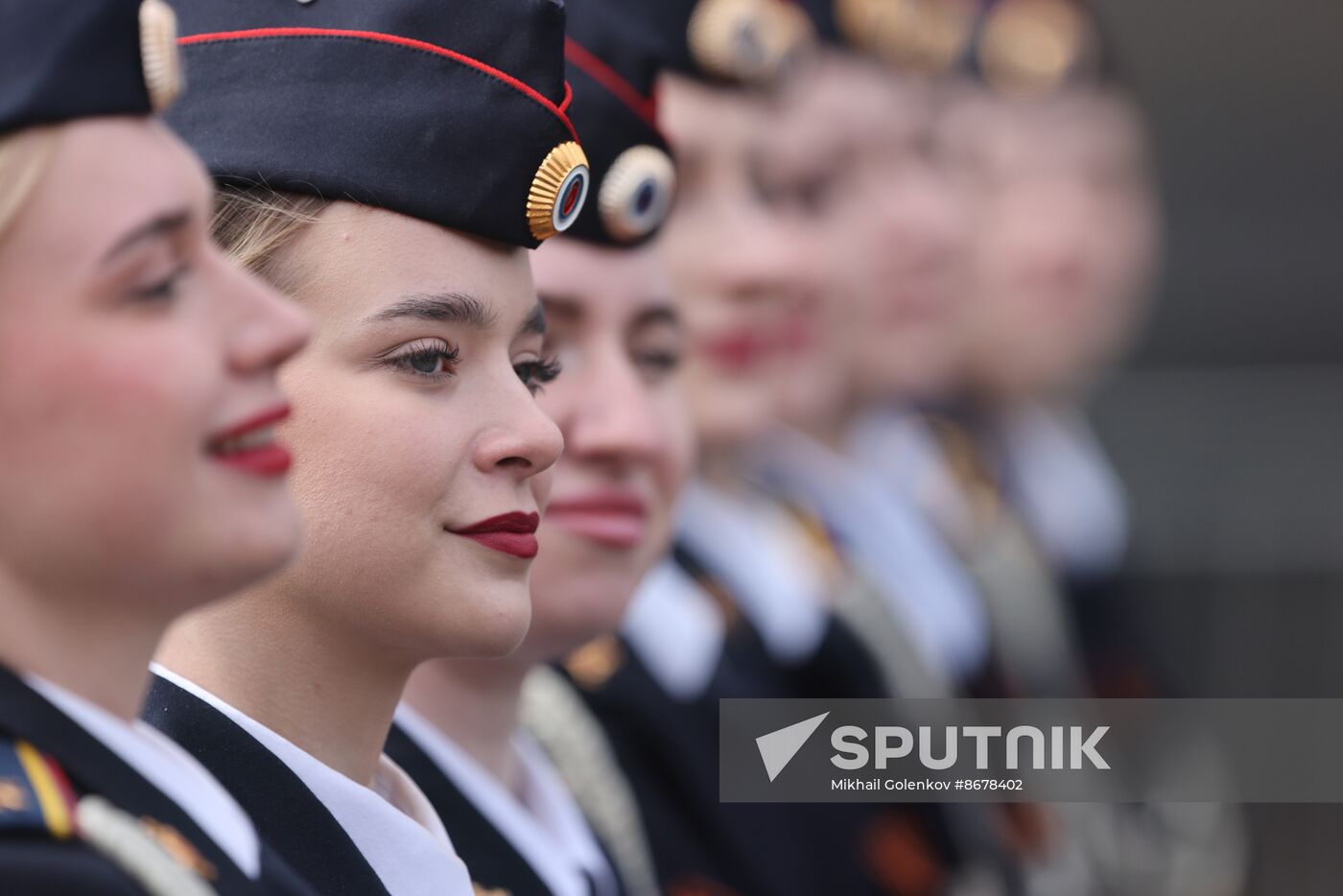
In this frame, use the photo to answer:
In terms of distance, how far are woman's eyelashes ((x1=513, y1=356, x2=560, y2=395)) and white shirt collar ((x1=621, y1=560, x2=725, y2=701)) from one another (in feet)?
4.08

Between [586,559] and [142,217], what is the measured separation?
4.11ft

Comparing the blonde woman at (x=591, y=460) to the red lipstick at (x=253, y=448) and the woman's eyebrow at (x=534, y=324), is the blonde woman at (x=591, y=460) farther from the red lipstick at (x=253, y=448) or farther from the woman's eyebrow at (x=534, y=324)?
the red lipstick at (x=253, y=448)

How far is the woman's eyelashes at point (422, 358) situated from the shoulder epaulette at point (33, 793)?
629mm

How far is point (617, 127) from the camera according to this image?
2844mm

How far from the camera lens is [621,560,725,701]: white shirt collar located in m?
3.71

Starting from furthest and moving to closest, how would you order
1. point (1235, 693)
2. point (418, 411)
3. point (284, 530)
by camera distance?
point (1235, 693) < point (418, 411) < point (284, 530)

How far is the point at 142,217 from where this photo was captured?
160 cm

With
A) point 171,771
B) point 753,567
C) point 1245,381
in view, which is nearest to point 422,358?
point 171,771

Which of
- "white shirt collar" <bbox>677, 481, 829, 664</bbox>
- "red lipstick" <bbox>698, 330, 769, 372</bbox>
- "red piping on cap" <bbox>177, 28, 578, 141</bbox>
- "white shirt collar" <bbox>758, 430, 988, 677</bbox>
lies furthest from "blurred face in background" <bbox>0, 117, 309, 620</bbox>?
"white shirt collar" <bbox>758, 430, 988, 677</bbox>

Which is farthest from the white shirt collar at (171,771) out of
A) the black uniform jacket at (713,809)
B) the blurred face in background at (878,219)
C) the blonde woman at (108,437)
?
the blurred face in background at (878,219)

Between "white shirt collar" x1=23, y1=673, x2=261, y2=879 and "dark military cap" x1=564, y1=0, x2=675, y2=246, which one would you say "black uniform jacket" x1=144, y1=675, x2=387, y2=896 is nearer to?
"white shirt collar" x1=23, y1=673, x2=261, y2=879

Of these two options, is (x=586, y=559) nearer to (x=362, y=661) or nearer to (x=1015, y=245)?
(x=362, y=661)

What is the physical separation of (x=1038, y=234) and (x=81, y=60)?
522 centimetres

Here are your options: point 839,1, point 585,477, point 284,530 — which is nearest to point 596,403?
point 585,477
